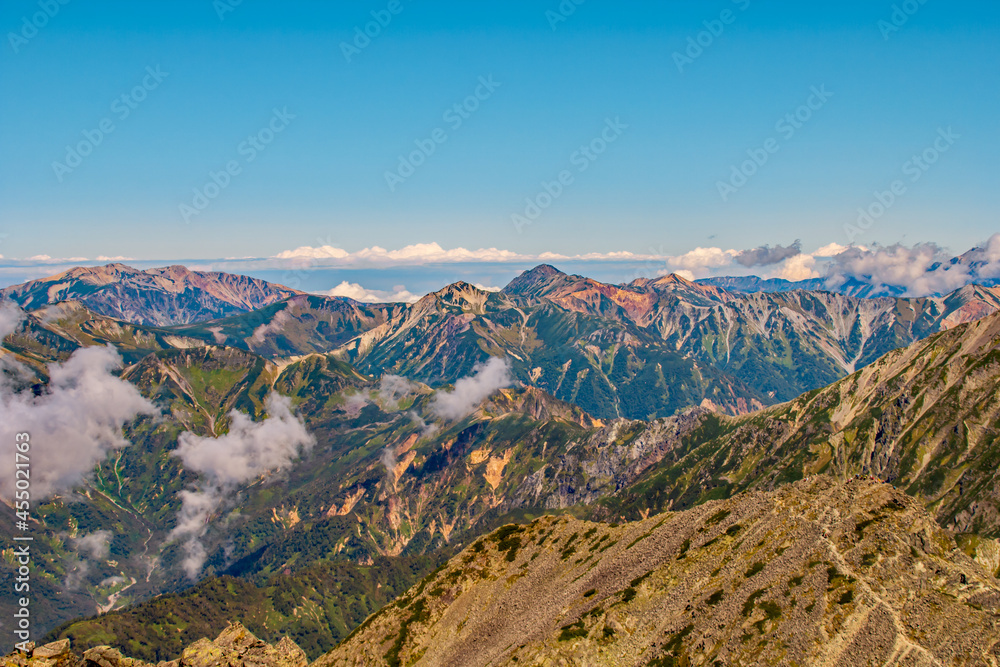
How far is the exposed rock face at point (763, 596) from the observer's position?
3583 inches

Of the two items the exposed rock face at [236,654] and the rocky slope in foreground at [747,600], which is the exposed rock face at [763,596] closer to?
the rocky slope in foreground at [747,600]

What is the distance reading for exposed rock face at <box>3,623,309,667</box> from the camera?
106312 millimetres

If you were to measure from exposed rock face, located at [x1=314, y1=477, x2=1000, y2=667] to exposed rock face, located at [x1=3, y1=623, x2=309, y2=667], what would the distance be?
4020cm

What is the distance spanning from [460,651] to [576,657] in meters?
54.1

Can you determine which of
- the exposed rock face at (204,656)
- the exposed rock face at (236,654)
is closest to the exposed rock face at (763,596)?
the exposed rock face at (236,654)

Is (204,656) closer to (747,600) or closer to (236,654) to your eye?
(236,654)

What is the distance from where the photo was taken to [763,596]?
108 meters

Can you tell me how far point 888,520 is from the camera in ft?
377

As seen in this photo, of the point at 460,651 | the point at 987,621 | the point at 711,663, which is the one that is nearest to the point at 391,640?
the point at 460,651

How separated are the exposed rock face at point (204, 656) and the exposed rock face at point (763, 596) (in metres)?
40.2

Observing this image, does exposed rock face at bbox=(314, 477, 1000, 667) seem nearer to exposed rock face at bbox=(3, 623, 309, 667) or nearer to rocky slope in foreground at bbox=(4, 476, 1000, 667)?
rocky slope in foreground at bbox=(4, 476, 1000, 667)

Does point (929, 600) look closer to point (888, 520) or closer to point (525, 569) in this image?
point (888, 520)

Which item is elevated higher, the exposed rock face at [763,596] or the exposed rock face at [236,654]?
the exposed rock face at [763,596]

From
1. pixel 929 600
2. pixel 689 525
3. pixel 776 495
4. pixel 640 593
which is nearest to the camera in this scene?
pixel 929 600
